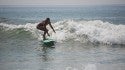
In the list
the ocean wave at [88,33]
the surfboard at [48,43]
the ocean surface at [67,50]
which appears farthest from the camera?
the ocean wave at [88,33]

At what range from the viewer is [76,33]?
17062mm

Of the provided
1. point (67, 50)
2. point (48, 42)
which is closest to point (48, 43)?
point (48, 42)

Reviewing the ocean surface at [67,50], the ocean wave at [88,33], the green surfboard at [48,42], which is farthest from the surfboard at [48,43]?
the ocean wave at [88,33]

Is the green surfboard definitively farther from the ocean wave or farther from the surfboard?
the ocean wave

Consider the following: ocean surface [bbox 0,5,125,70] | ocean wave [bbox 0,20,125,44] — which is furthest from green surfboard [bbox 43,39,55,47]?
ocean wave [bbox 0,20,125,44]

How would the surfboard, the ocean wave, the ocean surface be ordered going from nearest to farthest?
the ocean surface → the surfboard → the ocean wave

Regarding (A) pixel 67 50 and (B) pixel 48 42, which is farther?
(B) pixel 48 42

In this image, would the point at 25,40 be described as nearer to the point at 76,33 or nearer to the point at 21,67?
the point at 76,33

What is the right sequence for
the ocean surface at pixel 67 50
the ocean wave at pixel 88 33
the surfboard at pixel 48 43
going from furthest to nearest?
the ocean wave at pixel 88 33, the surfboard at pixel 48 43, the ocean surface at pixel 67 50

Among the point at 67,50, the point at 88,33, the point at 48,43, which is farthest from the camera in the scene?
the point at 88,33

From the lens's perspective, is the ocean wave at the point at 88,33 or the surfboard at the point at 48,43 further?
the ocean wave at the point at 88,33

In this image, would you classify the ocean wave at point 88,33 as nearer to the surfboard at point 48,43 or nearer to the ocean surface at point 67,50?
the ocean surface at point 67,50

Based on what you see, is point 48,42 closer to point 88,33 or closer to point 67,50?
point 67,50

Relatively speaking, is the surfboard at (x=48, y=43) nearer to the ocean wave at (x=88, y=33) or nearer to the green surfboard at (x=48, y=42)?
the green surfboard at (x=48, y=42)
